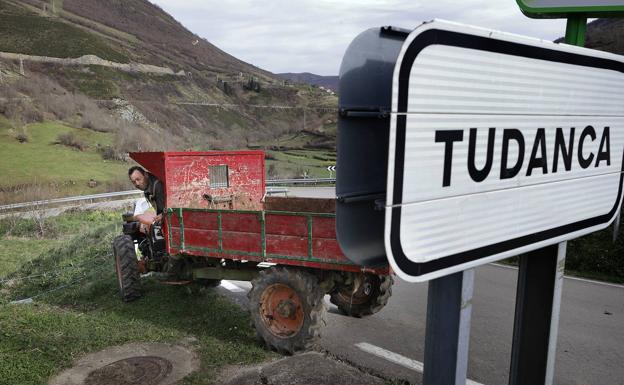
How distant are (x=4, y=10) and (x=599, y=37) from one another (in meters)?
75.6

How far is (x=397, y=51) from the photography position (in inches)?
54.7

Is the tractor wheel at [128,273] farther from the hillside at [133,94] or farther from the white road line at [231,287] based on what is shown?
the hillside at [133,94]

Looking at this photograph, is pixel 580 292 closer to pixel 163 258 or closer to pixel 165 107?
pixel 163 258

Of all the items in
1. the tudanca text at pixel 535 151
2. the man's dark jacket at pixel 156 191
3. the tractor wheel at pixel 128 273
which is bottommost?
the tractor wheel at pixel 128 273

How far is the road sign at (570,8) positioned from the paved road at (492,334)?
410 centimetres

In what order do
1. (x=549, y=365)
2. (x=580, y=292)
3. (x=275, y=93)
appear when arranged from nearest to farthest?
(x=549, y=365), (x=580, y=292), (x=275, y=93)

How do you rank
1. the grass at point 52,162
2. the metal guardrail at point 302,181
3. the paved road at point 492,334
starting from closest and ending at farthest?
the paved road at point 492,334
the grass at point 52,162
the metal guardrail at point 302,181

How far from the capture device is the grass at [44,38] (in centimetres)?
6000

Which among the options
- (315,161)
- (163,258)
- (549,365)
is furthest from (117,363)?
(315,161)

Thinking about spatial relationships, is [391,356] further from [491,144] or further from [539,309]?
[491,144]

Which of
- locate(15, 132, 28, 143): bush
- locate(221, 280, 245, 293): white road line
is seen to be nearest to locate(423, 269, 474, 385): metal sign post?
locate(221, 280, 245, 293): white road line

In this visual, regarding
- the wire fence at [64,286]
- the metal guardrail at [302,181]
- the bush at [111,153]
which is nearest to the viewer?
the wire fence at [64,286]

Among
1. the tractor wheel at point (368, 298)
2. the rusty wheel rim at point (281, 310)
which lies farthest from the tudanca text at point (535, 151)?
the tractor wheel at point (368, 298)

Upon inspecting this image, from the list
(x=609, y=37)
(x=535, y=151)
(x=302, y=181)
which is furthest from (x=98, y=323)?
(x=609, y=37)
